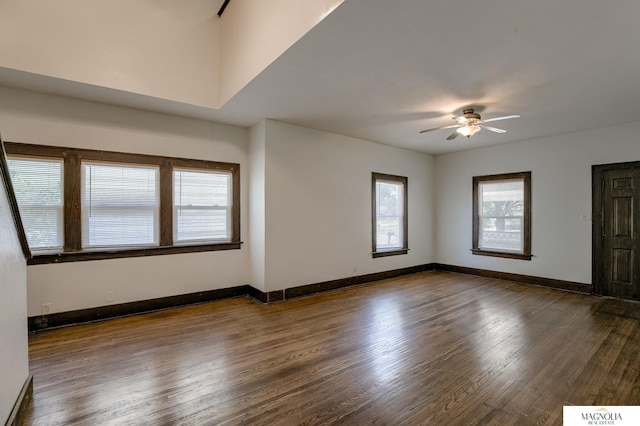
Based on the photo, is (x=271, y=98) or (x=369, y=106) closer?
(x=271, y=98)

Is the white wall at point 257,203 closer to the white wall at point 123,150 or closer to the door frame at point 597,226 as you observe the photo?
the white wall at point 123,150

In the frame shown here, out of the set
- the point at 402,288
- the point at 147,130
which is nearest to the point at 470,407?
the point at 402,288

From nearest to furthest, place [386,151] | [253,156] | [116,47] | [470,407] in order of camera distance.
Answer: [470,407], [116,47], [253,156], [386,151]

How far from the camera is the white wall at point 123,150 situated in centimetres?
342

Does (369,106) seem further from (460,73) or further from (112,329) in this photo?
(112,329)

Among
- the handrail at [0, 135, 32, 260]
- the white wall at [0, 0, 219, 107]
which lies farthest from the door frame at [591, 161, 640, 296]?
the handrail at [0, 135, 32, 260]

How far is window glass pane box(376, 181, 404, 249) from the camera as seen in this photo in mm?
6117

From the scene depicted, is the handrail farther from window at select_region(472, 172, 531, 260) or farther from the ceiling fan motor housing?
window at select_region(472, 172, 531, 260)

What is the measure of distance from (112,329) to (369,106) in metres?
4.19

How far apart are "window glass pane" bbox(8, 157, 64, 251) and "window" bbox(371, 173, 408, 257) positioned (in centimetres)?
478

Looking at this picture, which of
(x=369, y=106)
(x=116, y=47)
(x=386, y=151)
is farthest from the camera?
(x=386, y=151)

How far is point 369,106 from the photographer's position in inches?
156

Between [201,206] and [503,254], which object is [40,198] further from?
[503,254]

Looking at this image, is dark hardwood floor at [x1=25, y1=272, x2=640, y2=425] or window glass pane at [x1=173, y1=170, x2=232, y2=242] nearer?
dark hardwood floor at [x1=25, y1=272, x2=640, y2=425]
